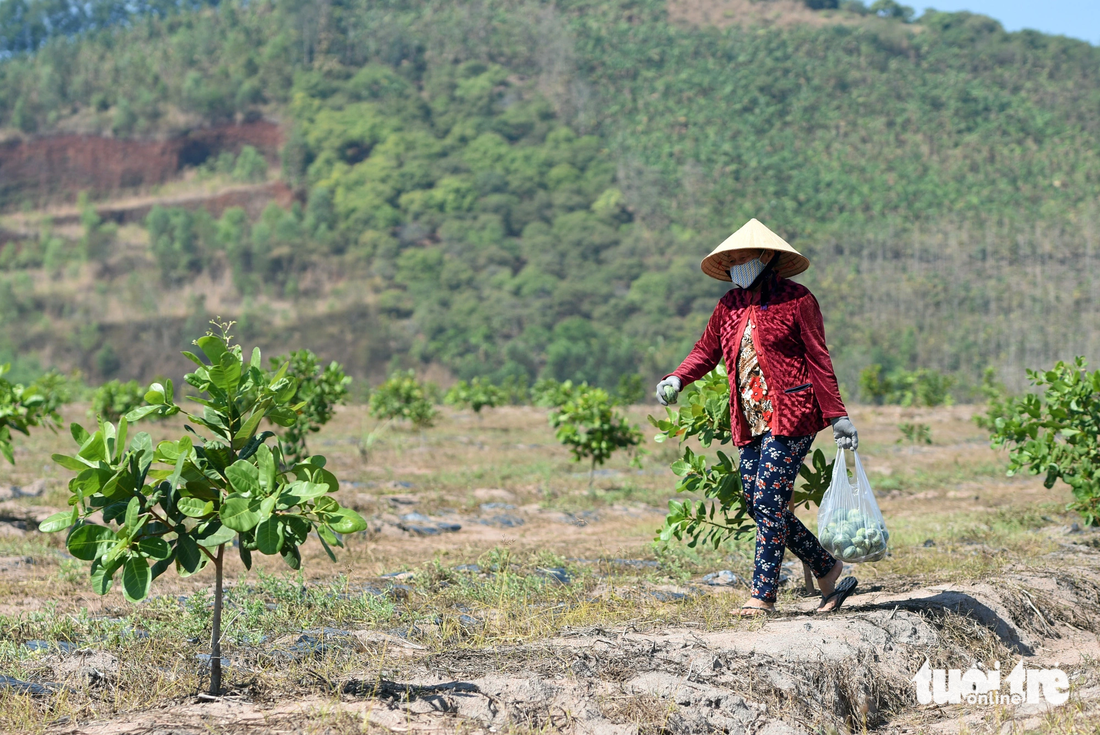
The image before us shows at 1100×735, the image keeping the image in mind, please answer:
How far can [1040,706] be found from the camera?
11.6ft

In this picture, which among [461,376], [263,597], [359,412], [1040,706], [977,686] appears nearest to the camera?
[1040,706]

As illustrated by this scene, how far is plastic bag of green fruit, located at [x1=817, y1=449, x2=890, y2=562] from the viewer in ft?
13.3

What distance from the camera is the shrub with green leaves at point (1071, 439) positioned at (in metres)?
6.50

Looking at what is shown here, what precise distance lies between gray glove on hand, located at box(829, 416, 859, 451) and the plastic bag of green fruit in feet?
0.22

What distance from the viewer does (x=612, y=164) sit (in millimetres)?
93938

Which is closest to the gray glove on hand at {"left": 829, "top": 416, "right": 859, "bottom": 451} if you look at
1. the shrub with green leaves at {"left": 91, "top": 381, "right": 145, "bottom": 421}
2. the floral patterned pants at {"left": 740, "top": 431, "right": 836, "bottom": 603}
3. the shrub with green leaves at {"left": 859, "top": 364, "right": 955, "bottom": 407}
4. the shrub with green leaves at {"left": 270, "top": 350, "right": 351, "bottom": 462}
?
the floral patterned pants at {"left": 740, "top": 431, "right": 836, "bottom": 603}

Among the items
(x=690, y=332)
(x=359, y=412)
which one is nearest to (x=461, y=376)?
(x=690, y=332)

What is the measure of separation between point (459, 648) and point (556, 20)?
12360cm

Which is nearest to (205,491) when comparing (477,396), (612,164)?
(477,396)

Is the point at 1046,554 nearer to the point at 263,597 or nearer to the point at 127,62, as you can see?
the point at 263,597

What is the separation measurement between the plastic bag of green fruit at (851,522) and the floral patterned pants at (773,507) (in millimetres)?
186

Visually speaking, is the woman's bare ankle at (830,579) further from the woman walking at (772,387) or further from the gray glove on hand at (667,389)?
the gray glove on hand at (667,389)

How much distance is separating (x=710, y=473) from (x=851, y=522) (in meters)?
0.98

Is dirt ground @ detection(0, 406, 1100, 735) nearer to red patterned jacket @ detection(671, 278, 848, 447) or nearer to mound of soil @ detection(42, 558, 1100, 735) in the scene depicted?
mound of soil @ detection(42, 558, 1100, 735)
